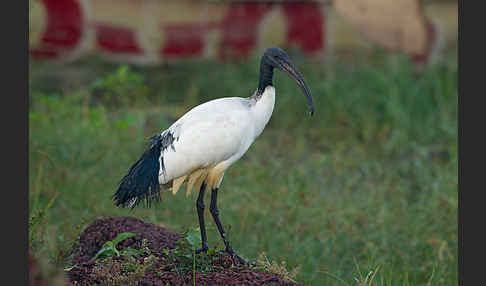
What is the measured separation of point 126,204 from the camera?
168 inches

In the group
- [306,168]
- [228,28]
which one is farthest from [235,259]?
[228,28]

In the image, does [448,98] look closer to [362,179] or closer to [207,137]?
[362,179]

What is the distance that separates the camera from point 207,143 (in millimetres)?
3951

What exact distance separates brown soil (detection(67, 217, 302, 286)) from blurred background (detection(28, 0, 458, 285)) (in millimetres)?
182

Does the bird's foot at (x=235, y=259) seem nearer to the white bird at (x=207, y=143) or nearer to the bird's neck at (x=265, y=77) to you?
the white bird at (x=207, y=143)

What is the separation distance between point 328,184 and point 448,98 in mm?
2669

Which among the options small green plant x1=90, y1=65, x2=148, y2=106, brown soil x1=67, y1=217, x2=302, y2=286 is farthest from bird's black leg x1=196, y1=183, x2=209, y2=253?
small green plant x1=90, y1=65, x2=148, y2=106

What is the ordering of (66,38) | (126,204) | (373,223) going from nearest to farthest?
(126,204)
(373,223)
(66,38)

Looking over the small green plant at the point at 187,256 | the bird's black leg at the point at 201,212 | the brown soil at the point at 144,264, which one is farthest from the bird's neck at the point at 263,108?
the brown soil at the point at 144,264

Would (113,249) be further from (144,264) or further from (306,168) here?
(306,168)

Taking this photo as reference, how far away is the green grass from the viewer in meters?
5.31

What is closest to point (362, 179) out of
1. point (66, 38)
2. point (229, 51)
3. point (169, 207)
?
point (169, 207)

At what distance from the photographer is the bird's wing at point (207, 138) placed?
3.94m

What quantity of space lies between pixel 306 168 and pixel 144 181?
10.8 feet
